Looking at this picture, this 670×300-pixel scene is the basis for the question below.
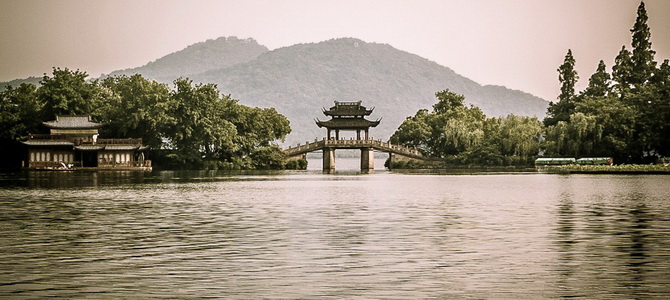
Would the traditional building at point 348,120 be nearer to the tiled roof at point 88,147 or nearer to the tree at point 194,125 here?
the tree at point 194,125

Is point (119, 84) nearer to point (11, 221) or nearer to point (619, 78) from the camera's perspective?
point (619, 78)

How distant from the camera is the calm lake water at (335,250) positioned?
494 inches

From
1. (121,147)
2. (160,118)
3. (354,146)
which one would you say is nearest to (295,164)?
(354,146)

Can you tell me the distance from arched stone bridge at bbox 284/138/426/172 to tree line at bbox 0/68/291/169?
3.48 meters

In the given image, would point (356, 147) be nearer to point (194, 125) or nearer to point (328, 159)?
point (328, 159)

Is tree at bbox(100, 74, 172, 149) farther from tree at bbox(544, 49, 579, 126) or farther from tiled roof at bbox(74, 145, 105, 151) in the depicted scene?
tree at bbox(544, 49, 579, 126)

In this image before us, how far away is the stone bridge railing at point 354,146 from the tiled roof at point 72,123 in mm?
21727

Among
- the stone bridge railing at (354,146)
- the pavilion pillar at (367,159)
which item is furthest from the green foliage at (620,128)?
the pavilion pillar at (367,159)

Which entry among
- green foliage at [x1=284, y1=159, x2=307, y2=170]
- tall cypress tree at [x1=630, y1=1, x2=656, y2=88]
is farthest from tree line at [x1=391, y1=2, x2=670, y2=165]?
green foliage at [x1=284, y1=159, x2=307, y2=170]

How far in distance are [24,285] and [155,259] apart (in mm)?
3358

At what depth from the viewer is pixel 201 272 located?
1414cm

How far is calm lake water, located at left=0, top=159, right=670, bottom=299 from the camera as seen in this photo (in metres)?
12.5

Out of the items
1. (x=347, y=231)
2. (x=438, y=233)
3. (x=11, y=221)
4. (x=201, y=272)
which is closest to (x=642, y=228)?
(x=438, y=233)

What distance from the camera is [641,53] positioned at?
88625 mm
